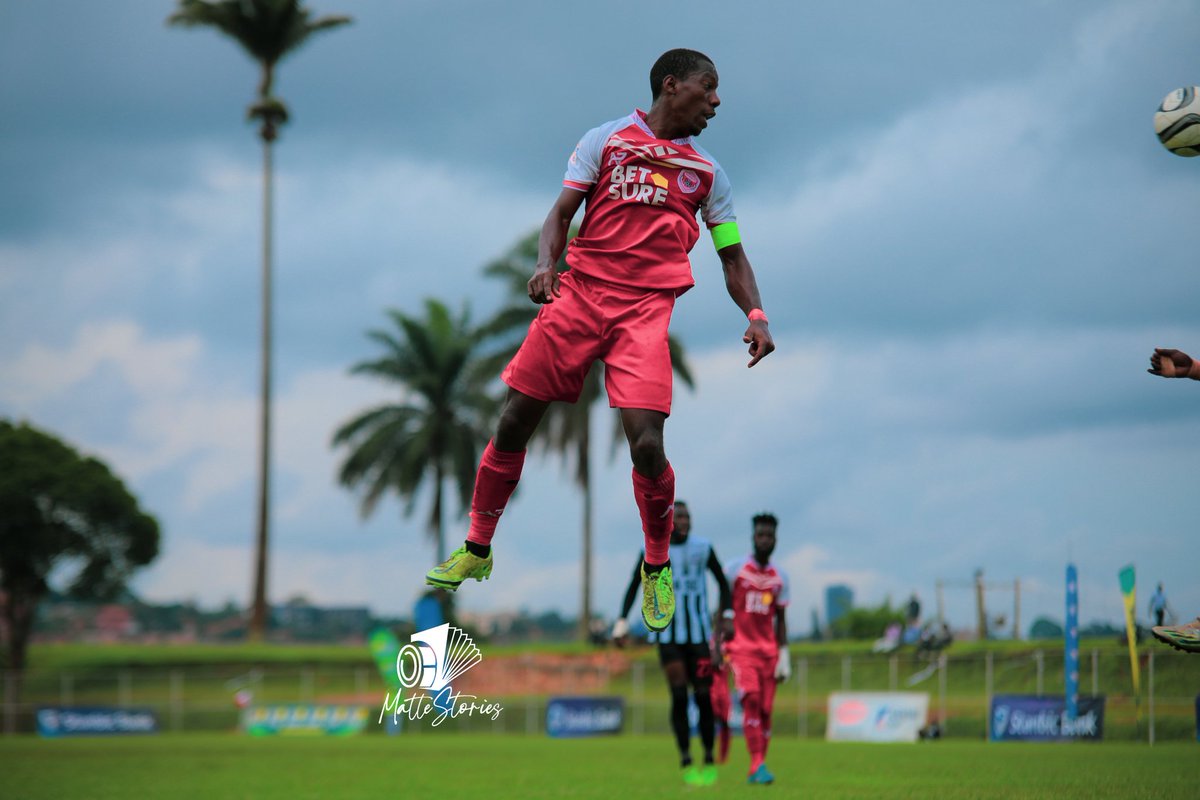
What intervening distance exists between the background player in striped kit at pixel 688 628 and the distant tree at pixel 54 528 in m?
43.2

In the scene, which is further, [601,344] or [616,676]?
[616,676]

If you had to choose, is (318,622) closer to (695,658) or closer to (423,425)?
(423,425)

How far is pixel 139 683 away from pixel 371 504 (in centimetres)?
1205

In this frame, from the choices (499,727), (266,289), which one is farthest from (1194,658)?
(266,289)

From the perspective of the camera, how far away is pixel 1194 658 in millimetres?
26812

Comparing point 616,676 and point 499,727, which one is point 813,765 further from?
point 616,676

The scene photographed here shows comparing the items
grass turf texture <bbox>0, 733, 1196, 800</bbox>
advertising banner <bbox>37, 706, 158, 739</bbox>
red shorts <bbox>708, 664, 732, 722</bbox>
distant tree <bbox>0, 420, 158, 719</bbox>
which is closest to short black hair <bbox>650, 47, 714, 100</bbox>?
grass turf texture <bbox>0, 733, 1196, 800</bbox>

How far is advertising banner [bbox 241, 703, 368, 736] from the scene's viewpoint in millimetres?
40625

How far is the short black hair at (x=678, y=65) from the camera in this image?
7.42 meters

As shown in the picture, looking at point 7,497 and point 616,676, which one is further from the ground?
point 7,497

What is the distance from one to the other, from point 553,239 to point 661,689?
42977mm

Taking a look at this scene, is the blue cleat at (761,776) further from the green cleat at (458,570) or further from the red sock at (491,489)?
the red sock at (491,489)

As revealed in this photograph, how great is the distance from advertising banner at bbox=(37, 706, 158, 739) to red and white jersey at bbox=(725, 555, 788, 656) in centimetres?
3068

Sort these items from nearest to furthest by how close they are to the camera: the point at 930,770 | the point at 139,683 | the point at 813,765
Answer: the point at 930,770 → the point at 813,765 → the point at 139,683
